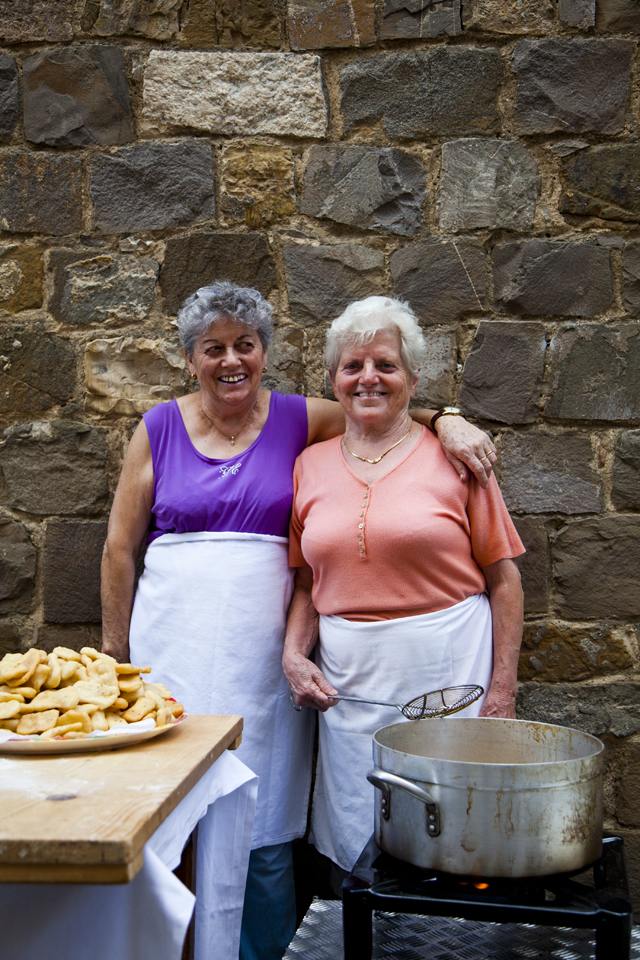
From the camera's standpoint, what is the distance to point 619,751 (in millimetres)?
2520

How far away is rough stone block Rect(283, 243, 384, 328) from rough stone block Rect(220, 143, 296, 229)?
0.49 feet

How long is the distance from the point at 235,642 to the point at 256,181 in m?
1.51

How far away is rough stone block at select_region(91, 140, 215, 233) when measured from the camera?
2.66m

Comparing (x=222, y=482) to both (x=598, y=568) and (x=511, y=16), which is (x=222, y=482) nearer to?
(x=598, y=568)

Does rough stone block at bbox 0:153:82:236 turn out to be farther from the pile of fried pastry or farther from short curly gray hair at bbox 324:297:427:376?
the pile of fried pastry

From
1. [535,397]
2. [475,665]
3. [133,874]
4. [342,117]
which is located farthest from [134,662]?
[342,117]

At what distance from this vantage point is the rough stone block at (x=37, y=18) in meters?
2.67

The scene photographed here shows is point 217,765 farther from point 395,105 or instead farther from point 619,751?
point 395,105

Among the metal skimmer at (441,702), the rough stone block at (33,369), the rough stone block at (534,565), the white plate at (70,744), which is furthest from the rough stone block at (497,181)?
the white plate at (70,744)

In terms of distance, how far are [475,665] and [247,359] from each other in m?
1.07

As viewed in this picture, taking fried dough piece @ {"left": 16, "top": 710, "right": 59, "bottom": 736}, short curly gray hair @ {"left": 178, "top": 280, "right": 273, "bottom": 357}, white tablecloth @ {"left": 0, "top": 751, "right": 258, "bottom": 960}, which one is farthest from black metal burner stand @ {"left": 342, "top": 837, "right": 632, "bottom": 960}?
short curly gray hair @ {"left": 178, "top": 280, "right": 273, "bottom": 357}

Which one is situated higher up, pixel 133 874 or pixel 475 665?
pixel 133 874

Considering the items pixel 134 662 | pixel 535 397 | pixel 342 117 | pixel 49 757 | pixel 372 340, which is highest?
pixel 342 117

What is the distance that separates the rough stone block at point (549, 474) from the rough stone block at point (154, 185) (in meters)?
1.29
